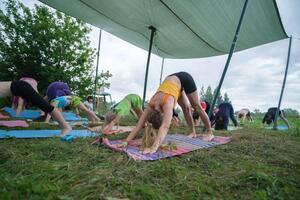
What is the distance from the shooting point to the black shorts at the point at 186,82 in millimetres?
3238

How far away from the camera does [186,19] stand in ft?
16.4

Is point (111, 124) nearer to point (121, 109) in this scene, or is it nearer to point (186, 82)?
point (121, 109)

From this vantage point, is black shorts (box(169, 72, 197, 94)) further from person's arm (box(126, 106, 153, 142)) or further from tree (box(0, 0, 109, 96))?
tree (box(0, 0, 109, 96))

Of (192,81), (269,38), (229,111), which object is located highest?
(269,38)

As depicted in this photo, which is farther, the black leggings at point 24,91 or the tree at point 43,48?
the tree at point 43,48

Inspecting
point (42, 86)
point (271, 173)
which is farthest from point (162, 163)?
point (42, 86)

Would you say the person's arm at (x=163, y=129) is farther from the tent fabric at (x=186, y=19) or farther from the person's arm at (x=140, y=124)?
the tent fabric at (x=186, y=19)

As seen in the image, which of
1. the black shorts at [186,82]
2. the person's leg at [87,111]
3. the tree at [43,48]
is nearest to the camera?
the black shorts at [186,82]

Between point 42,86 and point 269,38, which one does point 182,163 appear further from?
point 42,86

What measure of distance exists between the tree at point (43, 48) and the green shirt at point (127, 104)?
21.1ft

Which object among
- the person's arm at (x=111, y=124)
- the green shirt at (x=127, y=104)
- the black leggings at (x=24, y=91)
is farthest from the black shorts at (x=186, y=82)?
the black leggings at (x=24, y=91)

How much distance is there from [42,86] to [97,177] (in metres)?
9.04

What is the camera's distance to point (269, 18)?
473 cm

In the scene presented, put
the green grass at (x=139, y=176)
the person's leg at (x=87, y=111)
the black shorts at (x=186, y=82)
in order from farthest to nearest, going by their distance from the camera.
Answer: the person's leg at (x=87, y=111), the black shorts at (x=186, y=82), the green grass at (x=139, y=176)
